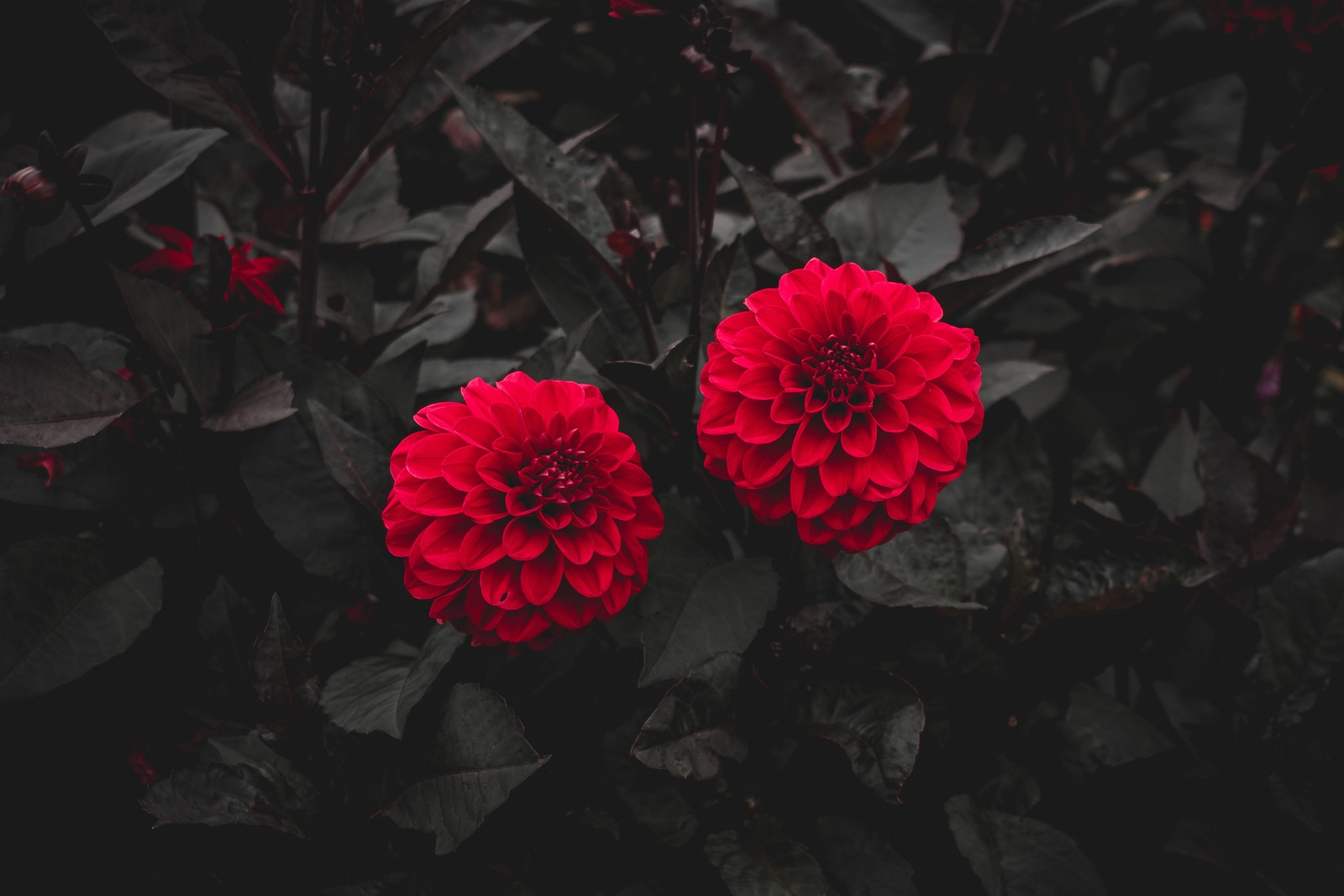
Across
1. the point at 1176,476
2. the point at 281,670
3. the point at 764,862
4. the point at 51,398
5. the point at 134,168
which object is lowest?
the point at 1176,476

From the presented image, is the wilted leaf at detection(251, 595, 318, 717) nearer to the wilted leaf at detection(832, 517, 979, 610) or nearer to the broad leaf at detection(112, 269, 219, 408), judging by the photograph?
the broad leaf at detection(112, 269, 219, 408)

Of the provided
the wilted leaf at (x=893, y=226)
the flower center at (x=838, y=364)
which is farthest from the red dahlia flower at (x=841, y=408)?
the wilted leaf at (x=893, y=226)

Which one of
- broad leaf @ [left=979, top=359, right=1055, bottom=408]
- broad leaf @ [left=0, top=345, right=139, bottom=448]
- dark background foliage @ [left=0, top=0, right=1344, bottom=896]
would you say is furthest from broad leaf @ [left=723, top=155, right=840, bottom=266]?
broad leaf @ [left=0, top=345, right=139, bottom=448]

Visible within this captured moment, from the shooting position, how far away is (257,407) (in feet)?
2.73

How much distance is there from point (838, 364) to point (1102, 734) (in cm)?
58

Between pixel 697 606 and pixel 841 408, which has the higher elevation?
pixel 841 408

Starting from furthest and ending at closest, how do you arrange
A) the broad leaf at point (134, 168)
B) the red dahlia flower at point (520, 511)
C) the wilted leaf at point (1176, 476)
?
the wilted leaf at point (1176, 476), the broad leaf at point (134, 168), the red dahlia flower at point (520, 511)

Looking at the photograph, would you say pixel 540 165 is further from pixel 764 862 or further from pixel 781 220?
pixel 764 862

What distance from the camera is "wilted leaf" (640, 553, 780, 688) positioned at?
76 centimetres

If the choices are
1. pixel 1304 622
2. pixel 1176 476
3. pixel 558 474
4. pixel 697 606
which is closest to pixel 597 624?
pixel 697 606

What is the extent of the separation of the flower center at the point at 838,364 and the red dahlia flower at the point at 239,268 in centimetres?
61

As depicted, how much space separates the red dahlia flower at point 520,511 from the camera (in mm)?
680

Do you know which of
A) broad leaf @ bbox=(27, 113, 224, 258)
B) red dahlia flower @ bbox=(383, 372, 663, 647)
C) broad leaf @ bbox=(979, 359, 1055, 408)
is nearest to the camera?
red dahlia flower @ bbox=(383, 372, 663, 647)

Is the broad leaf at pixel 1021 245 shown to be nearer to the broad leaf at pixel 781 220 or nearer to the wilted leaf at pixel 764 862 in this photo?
the broad leaf at pixel 781 220
